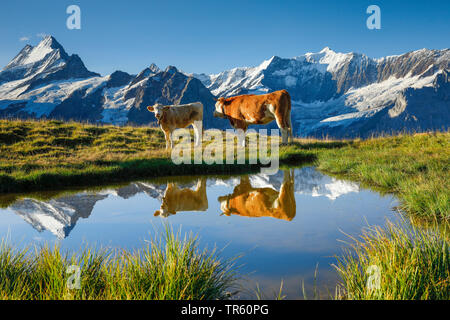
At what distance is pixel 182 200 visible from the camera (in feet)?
25.2

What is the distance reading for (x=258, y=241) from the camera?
467 centimetres

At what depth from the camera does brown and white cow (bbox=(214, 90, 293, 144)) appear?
1581 centimetres

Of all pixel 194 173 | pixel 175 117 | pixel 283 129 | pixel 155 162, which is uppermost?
pixel 175 117

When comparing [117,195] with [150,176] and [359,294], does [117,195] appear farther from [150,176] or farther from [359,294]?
[359,294]

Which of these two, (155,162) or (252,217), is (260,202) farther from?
(155,162)

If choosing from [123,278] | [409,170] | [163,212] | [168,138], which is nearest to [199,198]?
[163,212]

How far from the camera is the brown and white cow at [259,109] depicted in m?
15.8

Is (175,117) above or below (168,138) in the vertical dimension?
above

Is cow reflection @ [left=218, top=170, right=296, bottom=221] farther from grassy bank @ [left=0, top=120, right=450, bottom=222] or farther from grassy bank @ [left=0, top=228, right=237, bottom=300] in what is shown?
grassy bank @ [left=0, top=228, right=237, bottom=300]

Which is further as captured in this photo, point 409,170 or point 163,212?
point 409,170

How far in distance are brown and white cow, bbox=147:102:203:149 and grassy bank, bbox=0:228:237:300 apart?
12.9m

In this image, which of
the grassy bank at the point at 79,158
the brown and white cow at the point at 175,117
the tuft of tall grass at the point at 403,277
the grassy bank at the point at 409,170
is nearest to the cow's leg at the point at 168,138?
the brown and white cow at the point at 175,117

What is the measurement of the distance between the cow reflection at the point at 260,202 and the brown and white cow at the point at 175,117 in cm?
831

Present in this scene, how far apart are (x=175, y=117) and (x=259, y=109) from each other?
14.2 feet
